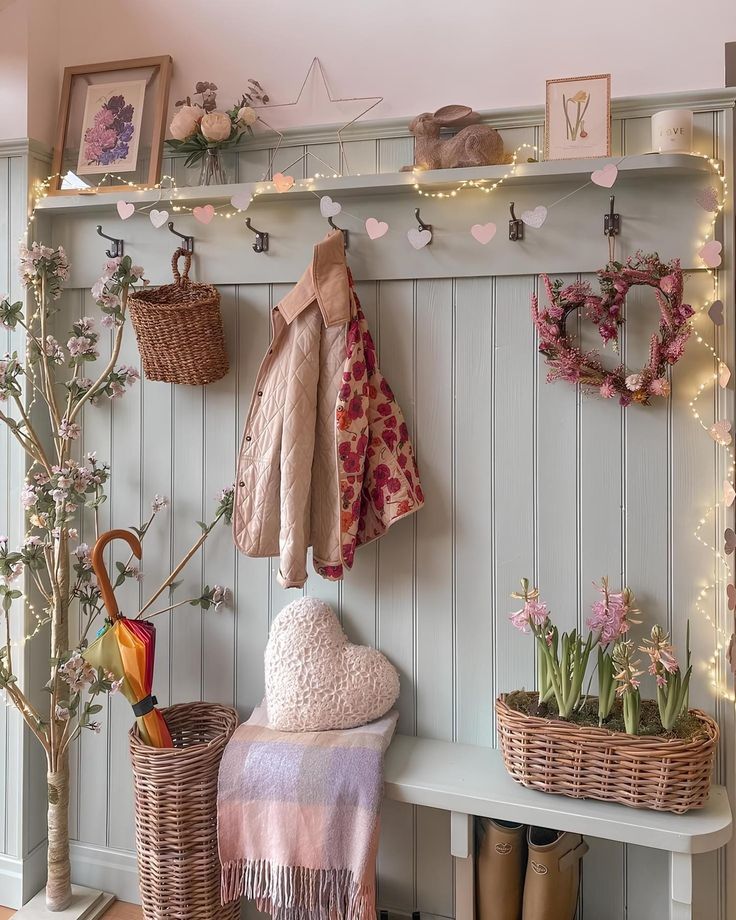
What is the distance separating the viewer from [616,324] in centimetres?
175

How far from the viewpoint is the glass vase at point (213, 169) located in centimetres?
202

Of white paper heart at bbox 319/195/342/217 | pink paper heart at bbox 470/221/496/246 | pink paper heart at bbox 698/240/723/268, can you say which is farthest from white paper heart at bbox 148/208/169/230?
pink paper heart at bbox 698/240/723/268

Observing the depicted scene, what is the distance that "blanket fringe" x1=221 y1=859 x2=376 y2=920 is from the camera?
1.71 meters

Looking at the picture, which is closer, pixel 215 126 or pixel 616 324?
pixel 616 324

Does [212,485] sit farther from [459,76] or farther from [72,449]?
[459,76]

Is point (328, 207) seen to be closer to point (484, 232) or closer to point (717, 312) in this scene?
point (484, 232)

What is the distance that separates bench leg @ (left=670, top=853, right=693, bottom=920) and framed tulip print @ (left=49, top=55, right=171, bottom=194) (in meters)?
2.02

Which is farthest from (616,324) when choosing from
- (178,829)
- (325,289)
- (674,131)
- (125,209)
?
(178,829)

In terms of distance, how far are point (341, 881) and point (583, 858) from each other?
1.99ft

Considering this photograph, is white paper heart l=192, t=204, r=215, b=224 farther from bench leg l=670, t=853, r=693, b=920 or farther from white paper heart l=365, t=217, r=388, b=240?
bench leg l=670, t=853, r=693, b=920

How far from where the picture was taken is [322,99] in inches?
79.1

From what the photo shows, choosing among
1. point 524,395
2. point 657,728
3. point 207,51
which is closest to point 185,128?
point 207,51

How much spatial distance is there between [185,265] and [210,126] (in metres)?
0.35

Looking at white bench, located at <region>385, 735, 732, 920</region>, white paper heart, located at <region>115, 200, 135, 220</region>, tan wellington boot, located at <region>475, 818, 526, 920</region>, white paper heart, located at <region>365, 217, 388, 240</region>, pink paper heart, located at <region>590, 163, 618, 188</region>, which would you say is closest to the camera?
white bench, located at <region>385, 735, 732, 920</region>
